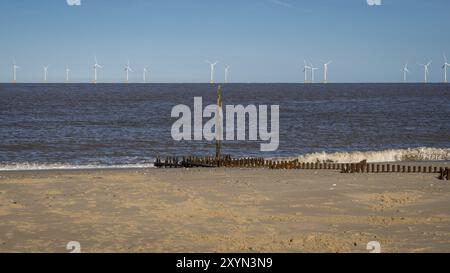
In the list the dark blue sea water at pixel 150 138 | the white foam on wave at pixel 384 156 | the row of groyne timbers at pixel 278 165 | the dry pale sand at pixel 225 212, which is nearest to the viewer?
the dry pale sand at pixel 225 212

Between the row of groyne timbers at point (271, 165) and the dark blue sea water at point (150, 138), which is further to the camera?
the dark blue sea water at point (150, 138)

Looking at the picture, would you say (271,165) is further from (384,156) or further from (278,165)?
(384,156)

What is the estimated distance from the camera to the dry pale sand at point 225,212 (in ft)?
47.8

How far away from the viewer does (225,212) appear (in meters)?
18.5

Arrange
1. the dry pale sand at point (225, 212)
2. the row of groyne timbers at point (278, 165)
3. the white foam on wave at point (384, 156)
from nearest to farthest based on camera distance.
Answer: the dry pale sand at point (225, 212), the row of groyne timbers at point (278, 165), the white foam on wave at point (384, 156)

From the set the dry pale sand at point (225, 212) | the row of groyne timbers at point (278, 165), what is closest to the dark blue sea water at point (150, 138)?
the row of groyne timbers at point (278, 165)

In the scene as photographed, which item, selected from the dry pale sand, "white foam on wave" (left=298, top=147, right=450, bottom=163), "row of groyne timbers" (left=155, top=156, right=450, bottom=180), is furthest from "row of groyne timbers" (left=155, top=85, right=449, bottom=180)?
"white foam on wave" (left=298, top=147, right=450, bottom=163)

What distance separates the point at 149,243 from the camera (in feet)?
47.8

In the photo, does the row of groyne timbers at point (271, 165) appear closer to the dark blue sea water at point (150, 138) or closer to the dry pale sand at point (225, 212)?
the dry pale sand at point (225, 212)

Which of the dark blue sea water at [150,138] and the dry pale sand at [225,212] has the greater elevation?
the dark blue sea water at [150,138]

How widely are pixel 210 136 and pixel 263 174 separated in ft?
101

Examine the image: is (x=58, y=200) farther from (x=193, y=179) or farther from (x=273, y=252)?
(x=273, y=252)

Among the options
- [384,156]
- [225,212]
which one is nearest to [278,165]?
[225,212]

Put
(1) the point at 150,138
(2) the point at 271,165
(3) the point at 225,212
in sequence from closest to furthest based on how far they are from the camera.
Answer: (3) the point at 225,212, (2) the point at 271,165, (1) the point at 150,138
